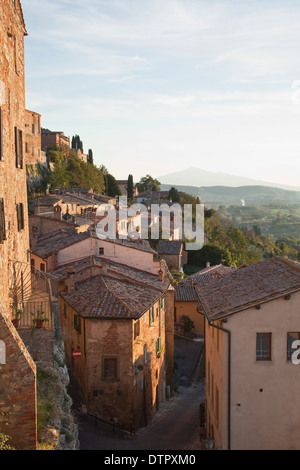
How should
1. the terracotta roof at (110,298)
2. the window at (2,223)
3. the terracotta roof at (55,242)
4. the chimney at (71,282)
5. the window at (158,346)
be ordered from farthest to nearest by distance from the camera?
the terracotta roof at (55,242)
the window at (158,346)
the chimney at (71,282)
the terracotta roof at (110,298)
the window at (2,223)

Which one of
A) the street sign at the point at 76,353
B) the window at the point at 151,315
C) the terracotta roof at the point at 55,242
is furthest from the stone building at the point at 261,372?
the terracotta roof at the point at 55,242

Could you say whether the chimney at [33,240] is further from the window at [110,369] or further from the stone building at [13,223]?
the stone building at [13,223]

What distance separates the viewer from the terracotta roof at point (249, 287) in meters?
15.4

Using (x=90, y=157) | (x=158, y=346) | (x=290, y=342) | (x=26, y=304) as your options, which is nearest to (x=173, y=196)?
(x=90, y=157)

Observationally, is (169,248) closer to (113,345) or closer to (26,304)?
(113,345)

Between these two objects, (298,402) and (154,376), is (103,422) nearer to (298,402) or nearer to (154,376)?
(154,376)

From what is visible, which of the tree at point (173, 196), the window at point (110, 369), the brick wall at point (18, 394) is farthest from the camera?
the tree at point (173, 196)

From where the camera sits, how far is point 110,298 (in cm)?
2278

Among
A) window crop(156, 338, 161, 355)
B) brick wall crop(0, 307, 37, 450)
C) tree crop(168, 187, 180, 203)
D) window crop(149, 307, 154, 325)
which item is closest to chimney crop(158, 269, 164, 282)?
window crop(156, 338, 161, 355)

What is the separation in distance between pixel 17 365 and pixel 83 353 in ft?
49.3

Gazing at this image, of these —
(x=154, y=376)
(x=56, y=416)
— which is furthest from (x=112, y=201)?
(x=56, y=416)

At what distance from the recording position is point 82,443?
18266 millimetres

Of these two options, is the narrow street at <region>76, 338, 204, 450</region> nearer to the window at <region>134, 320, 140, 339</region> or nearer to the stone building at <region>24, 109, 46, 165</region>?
the window at <region>134, 320, 140, 339</region>

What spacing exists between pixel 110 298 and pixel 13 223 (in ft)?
32.5
